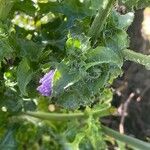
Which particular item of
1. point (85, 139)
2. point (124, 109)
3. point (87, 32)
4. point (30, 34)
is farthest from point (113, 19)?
point (124, 109)

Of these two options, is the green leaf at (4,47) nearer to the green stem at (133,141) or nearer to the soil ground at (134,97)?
the green stem at (133,141)

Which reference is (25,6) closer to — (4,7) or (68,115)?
(4,7)

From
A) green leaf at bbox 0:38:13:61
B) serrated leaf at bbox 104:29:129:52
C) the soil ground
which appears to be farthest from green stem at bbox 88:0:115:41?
the soil ground

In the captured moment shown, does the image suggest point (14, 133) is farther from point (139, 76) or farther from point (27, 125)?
point (139, 76)

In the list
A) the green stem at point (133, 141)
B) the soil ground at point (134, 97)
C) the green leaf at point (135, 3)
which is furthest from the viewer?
the soil ground at point (134, 97)

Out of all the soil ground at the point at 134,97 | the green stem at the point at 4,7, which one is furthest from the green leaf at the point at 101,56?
the soil ground at the point at 134,97

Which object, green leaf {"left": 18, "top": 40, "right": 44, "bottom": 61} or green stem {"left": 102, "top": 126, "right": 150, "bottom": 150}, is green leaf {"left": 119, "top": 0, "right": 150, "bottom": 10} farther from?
green stem {"left": 102, "top": 126, "right": 150, "bottom": 150}

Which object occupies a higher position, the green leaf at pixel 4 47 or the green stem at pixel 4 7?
the green stem at pixel 4 7
